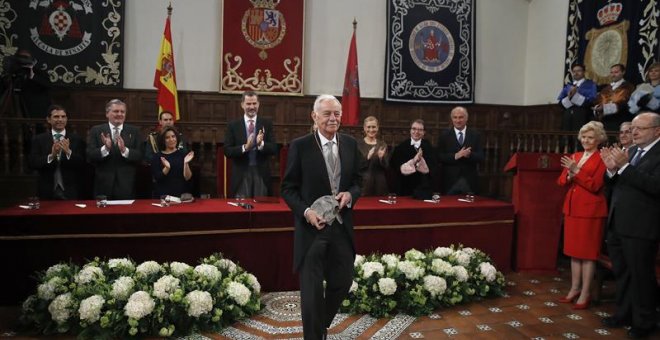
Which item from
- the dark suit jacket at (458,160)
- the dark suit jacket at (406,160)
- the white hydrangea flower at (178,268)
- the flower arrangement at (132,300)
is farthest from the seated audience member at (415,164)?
the white hydrangea flower at (178,268)

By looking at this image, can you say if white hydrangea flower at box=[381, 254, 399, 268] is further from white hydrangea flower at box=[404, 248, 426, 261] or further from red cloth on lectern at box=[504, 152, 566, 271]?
red cloth on lectern at box=[504, 152, 566, 271]

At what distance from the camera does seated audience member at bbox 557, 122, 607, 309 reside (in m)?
3.95

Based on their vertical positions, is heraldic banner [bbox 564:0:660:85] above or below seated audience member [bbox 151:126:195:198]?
above

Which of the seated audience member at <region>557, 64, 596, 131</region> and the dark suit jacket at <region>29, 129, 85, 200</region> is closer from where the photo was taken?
the dark suit jacket at <region>29, 129, 85, 200</region>

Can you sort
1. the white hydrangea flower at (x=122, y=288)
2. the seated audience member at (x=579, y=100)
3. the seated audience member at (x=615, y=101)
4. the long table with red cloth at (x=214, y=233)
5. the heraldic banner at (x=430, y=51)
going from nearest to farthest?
1. the white hydrangea flower at (x=122, y=288)
2. the long table with red cloth at (x=214, y=233)
3. the seated audience member at (x=615, y=101)
4. the seated audience member at (x=579, y=100)
5. the heraldic banner at (x=430, y=51)

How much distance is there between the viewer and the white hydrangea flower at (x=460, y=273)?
407 centimetres

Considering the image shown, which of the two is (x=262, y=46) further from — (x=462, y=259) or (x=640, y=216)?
(x=640, y=216)

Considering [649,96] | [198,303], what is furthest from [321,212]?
[649,96]

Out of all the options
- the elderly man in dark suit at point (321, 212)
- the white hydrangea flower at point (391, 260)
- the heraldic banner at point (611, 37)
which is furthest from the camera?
the heraldic banner at point (611, 37)

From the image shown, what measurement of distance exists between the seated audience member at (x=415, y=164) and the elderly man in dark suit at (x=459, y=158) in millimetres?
384

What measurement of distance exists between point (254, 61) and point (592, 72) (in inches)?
199

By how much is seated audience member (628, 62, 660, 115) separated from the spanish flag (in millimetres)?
5881

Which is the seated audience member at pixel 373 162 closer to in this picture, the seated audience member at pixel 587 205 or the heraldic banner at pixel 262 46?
the seated audience member at pixel 587 205

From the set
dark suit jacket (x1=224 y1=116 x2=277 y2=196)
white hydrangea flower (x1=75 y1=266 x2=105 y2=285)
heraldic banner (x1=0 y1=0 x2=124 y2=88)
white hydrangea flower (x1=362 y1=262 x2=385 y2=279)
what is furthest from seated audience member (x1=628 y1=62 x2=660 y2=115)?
heraldic banner (x1=0 y1=0 x2=124 y2=88)
